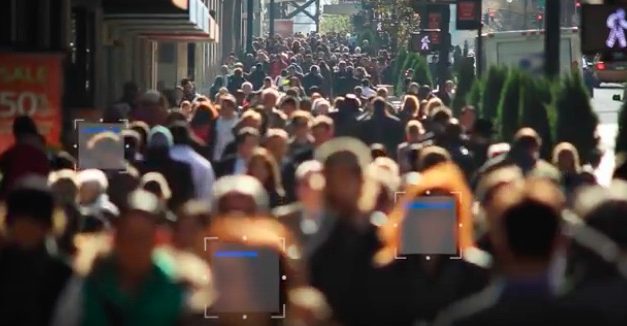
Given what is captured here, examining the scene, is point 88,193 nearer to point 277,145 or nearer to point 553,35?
point 277,145

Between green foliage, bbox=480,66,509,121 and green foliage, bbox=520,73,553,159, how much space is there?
5075mm

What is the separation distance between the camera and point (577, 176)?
45.6 ft

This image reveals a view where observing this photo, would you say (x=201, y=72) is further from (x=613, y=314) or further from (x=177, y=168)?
(x=613, y=314)

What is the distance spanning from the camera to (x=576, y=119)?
2050 cm

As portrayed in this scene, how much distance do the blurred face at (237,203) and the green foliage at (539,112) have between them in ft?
42.1

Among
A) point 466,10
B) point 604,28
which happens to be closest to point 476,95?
point 466,10

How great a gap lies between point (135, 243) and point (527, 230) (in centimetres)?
160

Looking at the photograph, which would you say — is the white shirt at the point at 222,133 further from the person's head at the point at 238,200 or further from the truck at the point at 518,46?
the truck at the point at 518,46

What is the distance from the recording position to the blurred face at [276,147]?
48.7 feet

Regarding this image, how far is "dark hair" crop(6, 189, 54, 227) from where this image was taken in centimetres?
745

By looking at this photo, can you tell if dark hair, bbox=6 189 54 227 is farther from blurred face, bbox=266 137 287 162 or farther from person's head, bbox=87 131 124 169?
blurred face, bbox=266 137 287 162

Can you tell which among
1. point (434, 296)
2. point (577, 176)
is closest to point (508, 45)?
point (577, 176)

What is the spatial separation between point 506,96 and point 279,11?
5277 inches

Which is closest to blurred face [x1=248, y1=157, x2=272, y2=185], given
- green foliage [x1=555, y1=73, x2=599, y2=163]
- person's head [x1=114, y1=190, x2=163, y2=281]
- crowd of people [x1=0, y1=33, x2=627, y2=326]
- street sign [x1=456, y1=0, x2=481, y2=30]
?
crowd of people [x1=0, y1=33, x2=627, y2=326]
